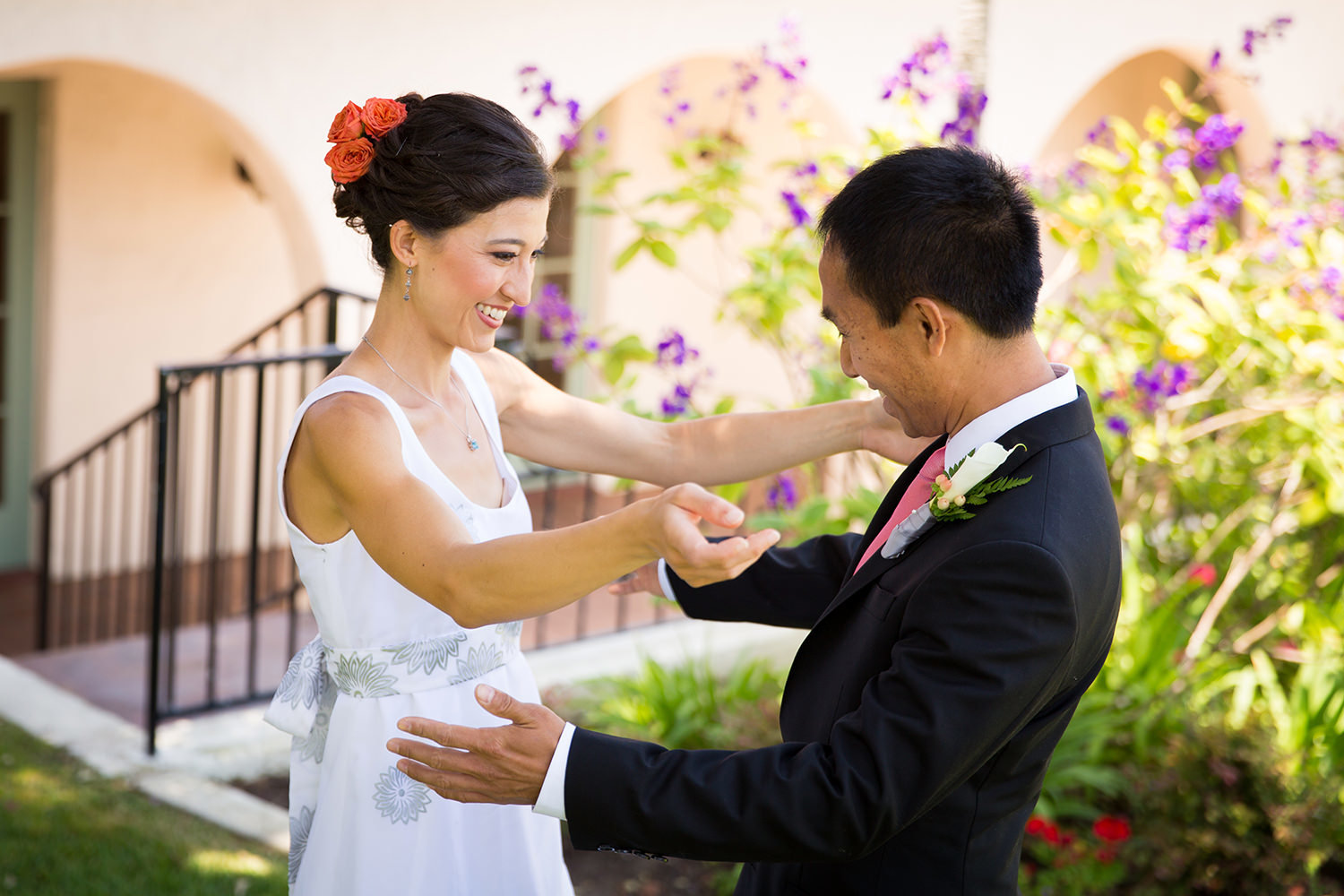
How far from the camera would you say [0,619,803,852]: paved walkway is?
14.2 feet

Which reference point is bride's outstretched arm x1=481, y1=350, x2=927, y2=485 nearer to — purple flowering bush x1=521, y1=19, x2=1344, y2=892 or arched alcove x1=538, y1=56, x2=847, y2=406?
purple flowering bush x1=521, y1=19, x2=1344, y2=892

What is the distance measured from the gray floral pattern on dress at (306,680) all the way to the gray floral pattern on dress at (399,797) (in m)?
0.21

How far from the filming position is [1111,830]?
12.5ft

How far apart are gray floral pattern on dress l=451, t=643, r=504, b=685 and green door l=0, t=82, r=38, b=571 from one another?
22.7 feet

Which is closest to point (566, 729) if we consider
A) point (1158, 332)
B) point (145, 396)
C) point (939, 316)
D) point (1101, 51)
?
point (939, 316)

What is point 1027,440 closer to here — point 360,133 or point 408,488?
point 408,488

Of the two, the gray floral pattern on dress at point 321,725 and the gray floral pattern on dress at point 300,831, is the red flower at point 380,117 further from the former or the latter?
the gray floral pattern on dress at point 300,831

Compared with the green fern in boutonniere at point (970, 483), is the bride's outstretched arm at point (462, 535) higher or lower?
lower

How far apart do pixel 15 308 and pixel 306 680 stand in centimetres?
680

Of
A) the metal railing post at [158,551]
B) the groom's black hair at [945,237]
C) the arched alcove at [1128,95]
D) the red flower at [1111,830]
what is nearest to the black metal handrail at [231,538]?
the metal railing post at [158,551]

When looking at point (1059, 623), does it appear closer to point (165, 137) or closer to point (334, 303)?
point (334, 303)

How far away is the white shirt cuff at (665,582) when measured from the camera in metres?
2.33

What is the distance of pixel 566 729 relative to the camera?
175cm

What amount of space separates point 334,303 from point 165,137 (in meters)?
3.69
